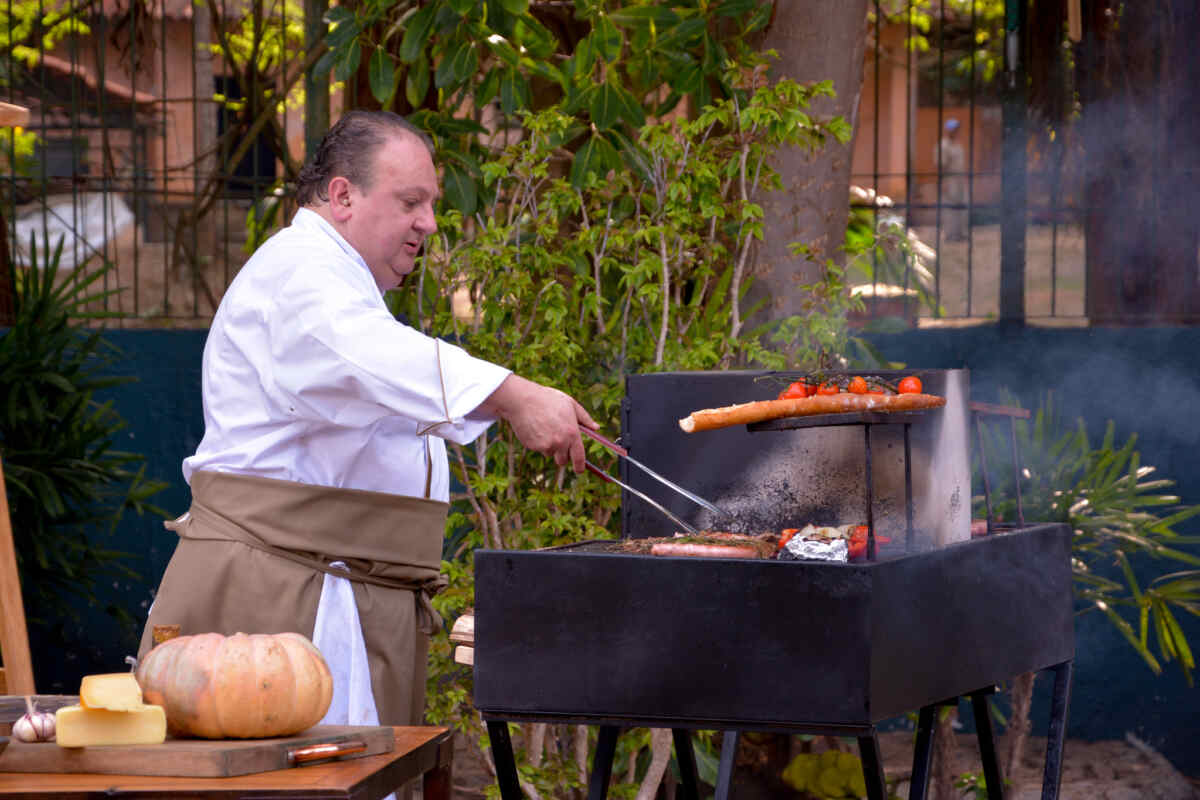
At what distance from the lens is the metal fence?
5902 millimetres

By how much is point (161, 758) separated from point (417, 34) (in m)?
2.91

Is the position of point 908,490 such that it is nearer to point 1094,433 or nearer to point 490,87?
point 490,87

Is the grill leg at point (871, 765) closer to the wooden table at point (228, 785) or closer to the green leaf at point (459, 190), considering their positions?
the wooden table at point (228, 785)

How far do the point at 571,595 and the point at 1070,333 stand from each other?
3511 millimetres

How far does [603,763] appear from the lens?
3.50m

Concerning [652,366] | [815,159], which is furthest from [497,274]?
[815,159]

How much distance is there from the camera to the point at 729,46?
16.0 feet

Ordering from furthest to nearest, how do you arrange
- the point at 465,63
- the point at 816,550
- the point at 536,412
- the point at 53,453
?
the point at 53,453 < the point at 465,63 < the point at 816,550 < the point at 536,412

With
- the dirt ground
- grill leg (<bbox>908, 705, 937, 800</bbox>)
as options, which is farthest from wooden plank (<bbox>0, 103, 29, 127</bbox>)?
the dirt ground

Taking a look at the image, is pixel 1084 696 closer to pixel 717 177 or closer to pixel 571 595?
pixel 717 177

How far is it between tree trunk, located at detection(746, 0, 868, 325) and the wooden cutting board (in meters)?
3.03

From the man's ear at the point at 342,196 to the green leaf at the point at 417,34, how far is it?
152 centimetres

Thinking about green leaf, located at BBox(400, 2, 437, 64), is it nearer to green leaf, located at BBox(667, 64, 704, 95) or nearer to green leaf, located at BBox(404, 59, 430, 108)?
green leaf, located at BBox(404, 59, 430, 108)

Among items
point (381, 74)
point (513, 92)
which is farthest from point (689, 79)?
point (381, 74)
